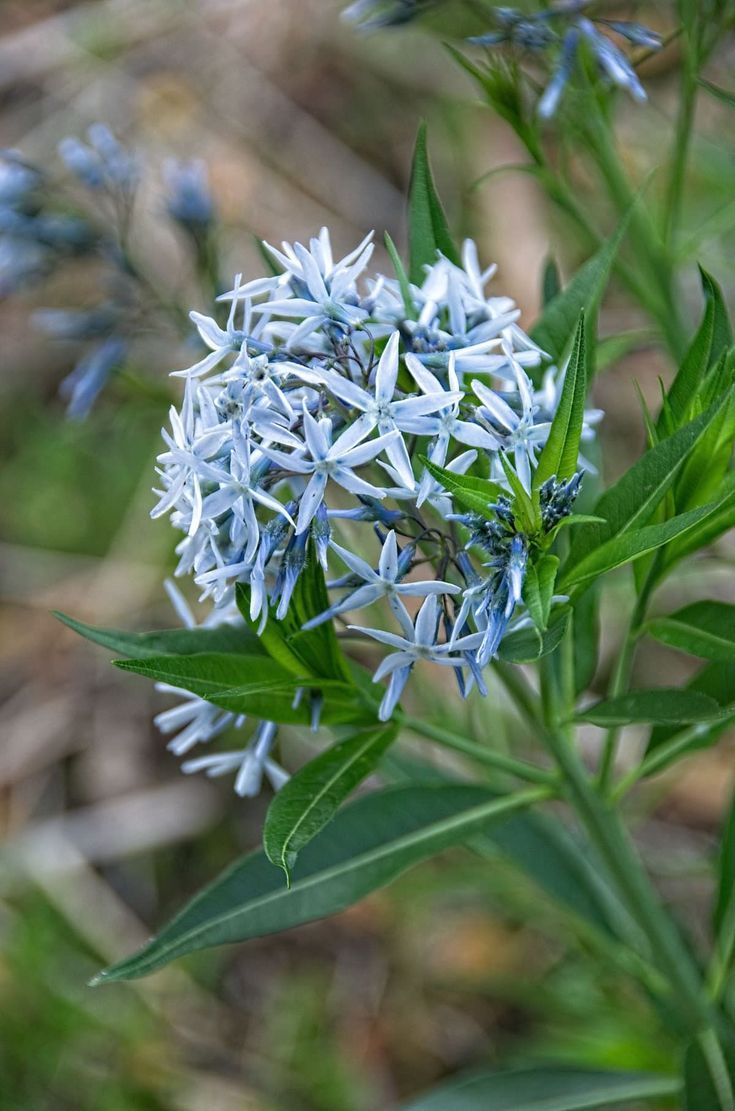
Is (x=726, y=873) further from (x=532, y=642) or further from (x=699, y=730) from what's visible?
(x=532, y=642)

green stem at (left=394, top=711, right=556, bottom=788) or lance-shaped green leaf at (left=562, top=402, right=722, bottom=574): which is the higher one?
lance-shaped green leaf at (left=562, top=402, right=722, bottom=574)

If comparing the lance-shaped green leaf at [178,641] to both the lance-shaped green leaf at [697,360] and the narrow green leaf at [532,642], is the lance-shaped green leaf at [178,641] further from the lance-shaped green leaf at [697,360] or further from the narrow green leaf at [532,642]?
the lance-shaped green leaf at [697,360]

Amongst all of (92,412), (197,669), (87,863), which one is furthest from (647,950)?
(92,412)

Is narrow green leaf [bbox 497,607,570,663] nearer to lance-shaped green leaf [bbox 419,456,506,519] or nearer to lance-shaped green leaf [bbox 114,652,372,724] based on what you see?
lance-shaped green leaf [bbox 419,456,506,519]

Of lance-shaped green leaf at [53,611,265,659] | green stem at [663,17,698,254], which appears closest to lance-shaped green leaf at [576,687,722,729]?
lance-shaped green leaf at [53,611,265,659]

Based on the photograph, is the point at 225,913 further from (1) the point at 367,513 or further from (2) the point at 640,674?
(2) the point at 640,674

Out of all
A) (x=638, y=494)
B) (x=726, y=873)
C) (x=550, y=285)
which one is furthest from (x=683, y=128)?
(x=726, y=873)
